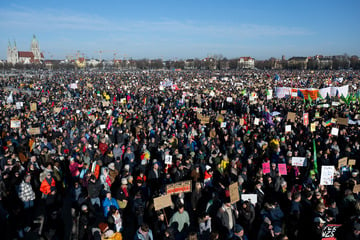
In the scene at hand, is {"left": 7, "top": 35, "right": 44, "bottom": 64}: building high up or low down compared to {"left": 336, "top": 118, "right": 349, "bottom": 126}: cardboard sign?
up

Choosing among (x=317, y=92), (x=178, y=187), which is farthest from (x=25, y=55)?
(x=178, y=187)

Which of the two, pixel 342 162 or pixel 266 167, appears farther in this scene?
pixel 342 162

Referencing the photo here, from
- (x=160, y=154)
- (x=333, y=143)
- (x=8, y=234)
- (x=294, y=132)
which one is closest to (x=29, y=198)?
(x=8, y=234)

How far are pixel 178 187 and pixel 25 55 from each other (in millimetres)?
192166

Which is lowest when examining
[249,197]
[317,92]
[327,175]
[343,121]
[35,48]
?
[249,197]

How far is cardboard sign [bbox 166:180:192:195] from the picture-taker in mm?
6094

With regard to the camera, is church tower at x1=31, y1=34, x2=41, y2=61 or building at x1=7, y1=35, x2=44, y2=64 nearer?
building at x1=7, y1=35, x2=44, y2=64

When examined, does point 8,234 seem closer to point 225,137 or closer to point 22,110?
point 225,137

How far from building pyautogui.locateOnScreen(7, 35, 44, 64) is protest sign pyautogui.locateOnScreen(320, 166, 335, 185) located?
177 m

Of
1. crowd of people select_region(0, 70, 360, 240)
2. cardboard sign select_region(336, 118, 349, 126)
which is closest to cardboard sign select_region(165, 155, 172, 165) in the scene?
crowd of people select_region(0, 70, 360, 240)

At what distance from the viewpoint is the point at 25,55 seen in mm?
170500

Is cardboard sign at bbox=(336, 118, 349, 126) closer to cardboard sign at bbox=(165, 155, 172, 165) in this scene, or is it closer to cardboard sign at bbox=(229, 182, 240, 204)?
cardboard sign at bbox=(165, 155, 172, 165)

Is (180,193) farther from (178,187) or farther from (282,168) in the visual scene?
(282,168)

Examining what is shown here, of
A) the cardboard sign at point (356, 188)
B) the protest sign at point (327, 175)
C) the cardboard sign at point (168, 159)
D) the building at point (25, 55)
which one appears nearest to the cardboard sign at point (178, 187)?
the cardboard sign at point (168, 159)
